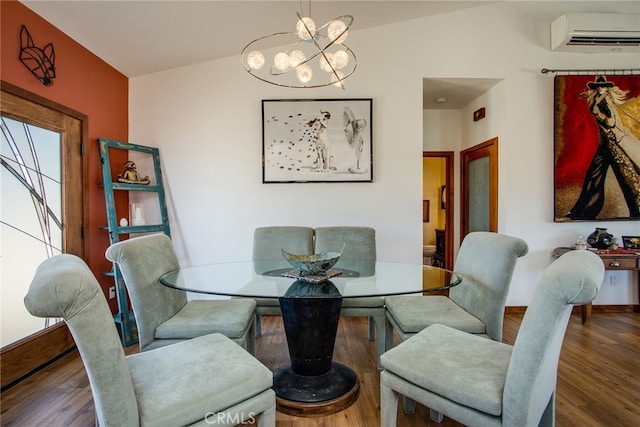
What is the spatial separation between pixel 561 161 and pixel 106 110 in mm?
4563

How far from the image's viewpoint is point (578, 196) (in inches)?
133

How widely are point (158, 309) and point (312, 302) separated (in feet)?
2.87

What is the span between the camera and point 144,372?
128cm

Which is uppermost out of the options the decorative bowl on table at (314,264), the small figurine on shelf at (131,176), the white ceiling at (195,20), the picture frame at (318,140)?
the white ceiling at (195,20)

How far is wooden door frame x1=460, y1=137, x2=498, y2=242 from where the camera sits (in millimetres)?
3641

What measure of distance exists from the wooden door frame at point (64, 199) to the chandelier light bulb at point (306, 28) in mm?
1885

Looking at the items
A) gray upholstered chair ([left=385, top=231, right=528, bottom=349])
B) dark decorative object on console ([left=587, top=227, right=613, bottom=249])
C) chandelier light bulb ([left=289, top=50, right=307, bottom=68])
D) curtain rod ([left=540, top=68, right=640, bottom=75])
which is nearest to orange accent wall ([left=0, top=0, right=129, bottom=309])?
chandelier light bulb ([left=289, top=50, right=307, bottom=68])

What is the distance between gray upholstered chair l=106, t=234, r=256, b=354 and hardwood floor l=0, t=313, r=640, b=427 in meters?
0.55

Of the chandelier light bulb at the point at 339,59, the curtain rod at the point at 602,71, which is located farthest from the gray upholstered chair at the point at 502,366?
the curtain rod at the point at 602,71

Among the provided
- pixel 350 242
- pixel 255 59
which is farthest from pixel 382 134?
pixel 255 59

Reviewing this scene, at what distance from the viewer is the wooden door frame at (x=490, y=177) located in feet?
11.9

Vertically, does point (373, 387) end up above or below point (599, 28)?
below

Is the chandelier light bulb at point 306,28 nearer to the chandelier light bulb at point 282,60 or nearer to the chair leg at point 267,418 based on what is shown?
the chandelier light bulb at point 282,60

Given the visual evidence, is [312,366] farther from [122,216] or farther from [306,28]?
[122,216]
